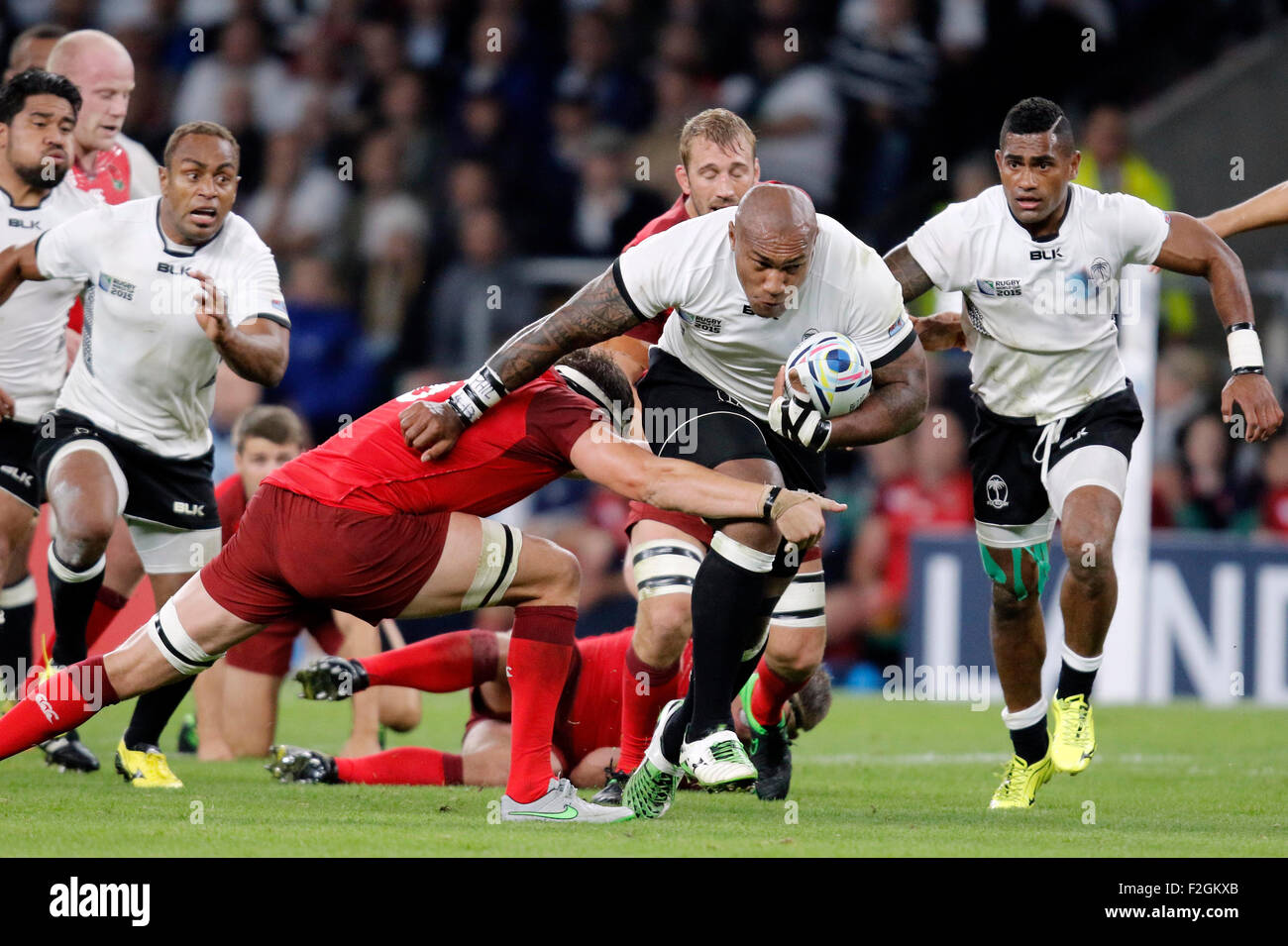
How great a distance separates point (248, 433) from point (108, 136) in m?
1.50

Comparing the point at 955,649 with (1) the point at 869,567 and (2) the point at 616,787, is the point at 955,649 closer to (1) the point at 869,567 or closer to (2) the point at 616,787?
(1) the point at 869,567

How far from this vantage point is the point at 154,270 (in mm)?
6691

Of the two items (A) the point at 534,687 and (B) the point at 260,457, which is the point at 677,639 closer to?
(A) the point at 534,687

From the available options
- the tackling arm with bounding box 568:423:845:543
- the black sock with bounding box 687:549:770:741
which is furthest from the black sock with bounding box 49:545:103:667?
the black sock with bounding box 687:549:770:741

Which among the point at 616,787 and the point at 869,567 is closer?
the point at 616,787

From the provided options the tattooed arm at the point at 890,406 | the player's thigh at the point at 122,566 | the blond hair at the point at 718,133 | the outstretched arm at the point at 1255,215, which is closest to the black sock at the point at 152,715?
the player's thigh at the point at 122,566

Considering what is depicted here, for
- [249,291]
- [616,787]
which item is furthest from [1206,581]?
[249,291]

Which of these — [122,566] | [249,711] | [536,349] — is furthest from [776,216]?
[122,566]

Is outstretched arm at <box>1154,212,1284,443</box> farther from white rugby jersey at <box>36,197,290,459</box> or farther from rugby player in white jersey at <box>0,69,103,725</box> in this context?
rugby player in white jersey at <box>0,69,103,725</box>

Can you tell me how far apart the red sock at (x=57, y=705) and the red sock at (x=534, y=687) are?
128cm

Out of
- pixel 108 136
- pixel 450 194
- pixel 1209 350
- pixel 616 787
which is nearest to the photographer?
pixel 616 787

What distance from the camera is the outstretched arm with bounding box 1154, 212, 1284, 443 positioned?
5.92 metres

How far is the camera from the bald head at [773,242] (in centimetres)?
533

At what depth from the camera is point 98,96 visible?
7.88m
